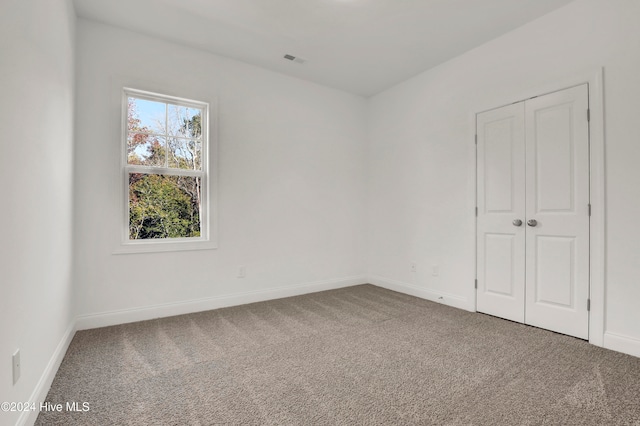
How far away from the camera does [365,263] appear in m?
4.79

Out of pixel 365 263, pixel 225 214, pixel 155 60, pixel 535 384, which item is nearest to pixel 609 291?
pixel 535 384

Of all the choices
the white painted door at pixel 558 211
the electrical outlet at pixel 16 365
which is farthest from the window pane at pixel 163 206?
the white painted door at pixel 558 211

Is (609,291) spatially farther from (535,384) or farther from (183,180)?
(183,180)

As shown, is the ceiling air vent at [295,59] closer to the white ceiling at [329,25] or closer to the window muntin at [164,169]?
the white ceiling at [329,25]

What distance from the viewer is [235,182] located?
143 inches

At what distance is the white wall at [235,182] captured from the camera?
9.45 ft

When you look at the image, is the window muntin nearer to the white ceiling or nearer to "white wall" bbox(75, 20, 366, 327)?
"white wall" bbox(75, 20, 366, 327)

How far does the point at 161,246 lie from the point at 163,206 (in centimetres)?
42

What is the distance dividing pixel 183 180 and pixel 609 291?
3972mm

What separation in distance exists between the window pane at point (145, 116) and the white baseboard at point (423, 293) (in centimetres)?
335

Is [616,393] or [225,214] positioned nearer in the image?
[616,393]

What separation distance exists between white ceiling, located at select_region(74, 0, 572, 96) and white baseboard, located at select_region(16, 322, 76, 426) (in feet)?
8.96

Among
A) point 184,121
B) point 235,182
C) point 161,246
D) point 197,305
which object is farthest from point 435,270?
point 184,121

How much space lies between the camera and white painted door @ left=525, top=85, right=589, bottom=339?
2.60m
